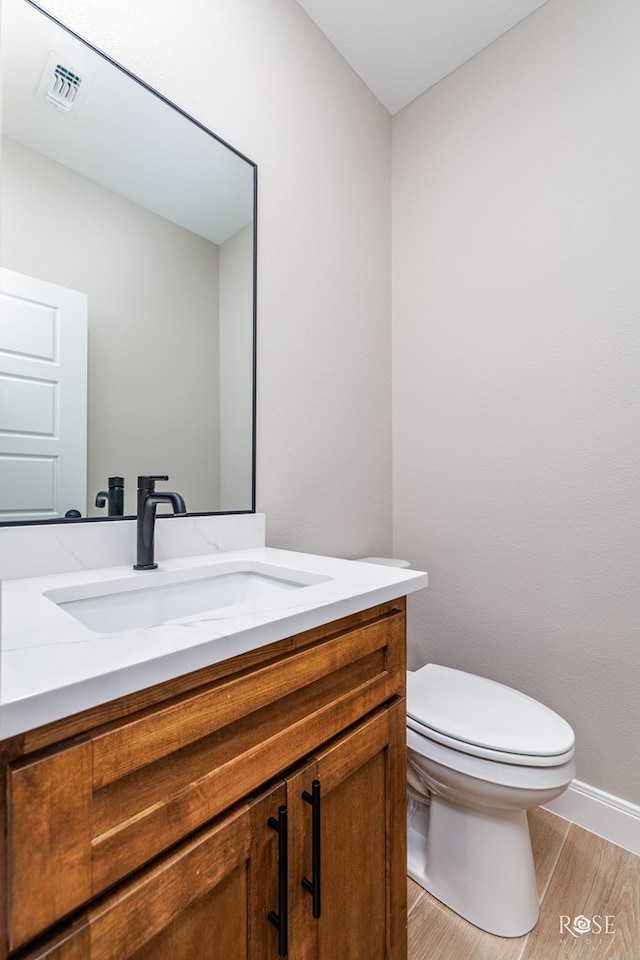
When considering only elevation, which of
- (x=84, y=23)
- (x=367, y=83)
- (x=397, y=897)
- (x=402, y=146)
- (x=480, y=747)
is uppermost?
(x=367, y=83)

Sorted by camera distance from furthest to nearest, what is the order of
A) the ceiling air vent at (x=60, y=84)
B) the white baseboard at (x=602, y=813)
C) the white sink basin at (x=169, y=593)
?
the white baseboard at (x=602, y=813), the ceiling air vent at (x=60, y=84), the white sink basin at (x=169, y=593)

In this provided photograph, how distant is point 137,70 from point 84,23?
0.12 meters

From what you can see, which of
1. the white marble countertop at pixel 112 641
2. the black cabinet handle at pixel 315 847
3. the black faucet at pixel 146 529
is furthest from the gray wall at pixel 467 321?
the black cabinet handle at pixel 315 847

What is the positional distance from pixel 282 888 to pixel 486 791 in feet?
2.01

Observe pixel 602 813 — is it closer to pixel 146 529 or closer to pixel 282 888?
pixel 282 888

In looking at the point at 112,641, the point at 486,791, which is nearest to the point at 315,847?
the point at 112,641

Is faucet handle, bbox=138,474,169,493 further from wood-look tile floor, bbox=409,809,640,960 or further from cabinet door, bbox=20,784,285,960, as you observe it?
wood-look tile floor, bbox=409,809,640,960

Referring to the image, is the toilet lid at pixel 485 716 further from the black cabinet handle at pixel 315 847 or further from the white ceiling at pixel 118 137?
the white ceiling at pixel 118 137

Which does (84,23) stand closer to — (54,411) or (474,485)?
(54,411)

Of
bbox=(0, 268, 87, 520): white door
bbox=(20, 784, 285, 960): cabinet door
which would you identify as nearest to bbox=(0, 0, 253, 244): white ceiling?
bbox=(0, 268, 87, 520): white door

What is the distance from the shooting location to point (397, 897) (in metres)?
0.86

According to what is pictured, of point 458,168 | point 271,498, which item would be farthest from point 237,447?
point 458,168

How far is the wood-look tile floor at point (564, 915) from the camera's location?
3.34 ft

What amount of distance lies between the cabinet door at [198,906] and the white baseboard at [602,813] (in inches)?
44.6
